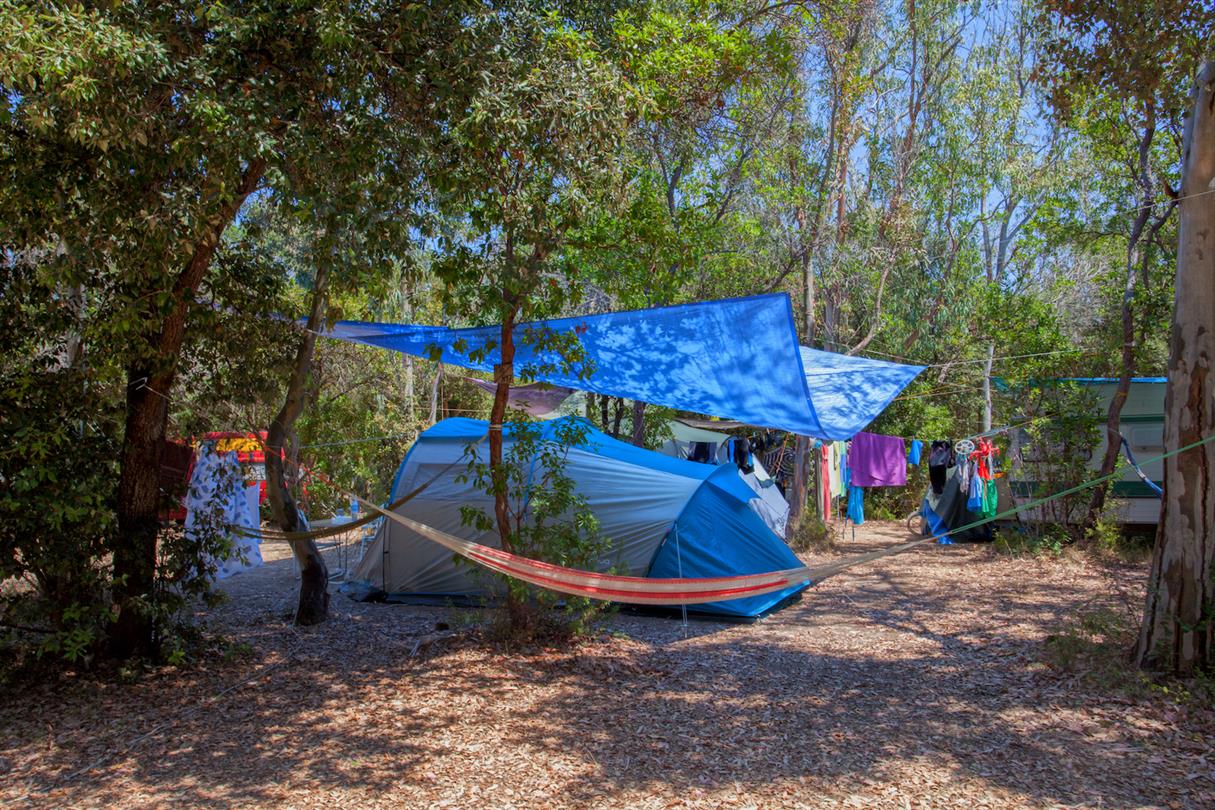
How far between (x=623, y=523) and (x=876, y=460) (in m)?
6.28

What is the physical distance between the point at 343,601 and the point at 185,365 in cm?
268

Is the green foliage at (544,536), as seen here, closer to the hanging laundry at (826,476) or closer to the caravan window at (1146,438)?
the hanging laundry at (826,476)

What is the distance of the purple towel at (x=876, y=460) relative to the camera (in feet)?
39.6

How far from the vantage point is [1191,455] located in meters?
4.39

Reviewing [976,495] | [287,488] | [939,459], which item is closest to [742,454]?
[939,459]

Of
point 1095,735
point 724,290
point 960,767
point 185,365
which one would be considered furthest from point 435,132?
point 724,290

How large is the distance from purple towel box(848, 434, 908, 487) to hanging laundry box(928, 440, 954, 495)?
673mm

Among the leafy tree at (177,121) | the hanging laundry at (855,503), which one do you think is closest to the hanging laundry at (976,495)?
the hanging laundry at (855,503)

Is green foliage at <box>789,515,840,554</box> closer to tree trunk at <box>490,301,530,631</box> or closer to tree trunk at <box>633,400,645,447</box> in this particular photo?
tree trunk at <box>633,400,645,447</box>

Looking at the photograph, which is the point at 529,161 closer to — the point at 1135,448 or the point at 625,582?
the point at 625,582

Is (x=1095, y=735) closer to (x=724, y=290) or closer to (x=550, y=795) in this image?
(x=550, y=795)

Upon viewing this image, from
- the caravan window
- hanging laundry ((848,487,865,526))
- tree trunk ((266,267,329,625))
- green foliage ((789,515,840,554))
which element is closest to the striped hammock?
tree trunk ((266,267,329,625))

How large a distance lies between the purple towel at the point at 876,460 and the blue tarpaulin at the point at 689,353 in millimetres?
6410

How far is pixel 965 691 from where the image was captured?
461cm
